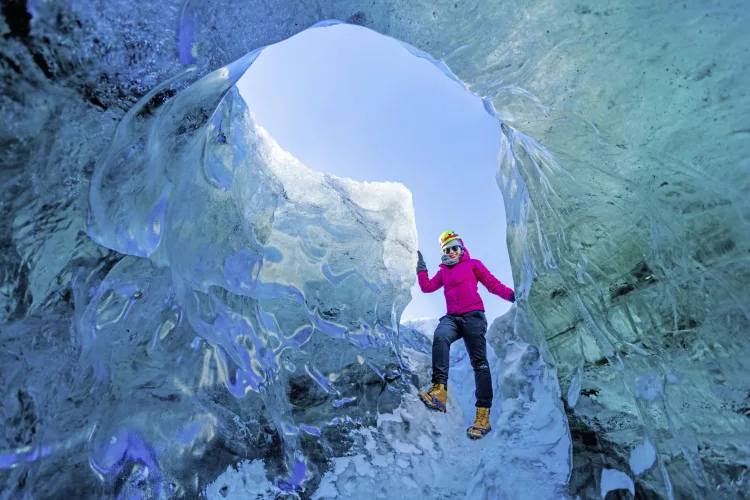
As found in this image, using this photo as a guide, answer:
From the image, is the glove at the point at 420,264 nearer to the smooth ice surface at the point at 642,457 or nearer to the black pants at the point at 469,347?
the black pants at the point at 469,347

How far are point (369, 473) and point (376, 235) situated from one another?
301cm

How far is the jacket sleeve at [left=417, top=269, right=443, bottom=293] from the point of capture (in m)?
6.17

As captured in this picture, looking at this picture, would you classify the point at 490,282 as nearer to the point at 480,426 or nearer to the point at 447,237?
the point at 447,237

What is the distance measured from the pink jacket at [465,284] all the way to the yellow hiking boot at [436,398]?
3.43 feet

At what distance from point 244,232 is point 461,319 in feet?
8.44

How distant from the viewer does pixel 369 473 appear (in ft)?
16.3

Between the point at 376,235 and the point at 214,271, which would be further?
the point at 376,235

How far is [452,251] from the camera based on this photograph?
605 centimetres

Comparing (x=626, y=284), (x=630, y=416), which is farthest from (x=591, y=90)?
(x=630, y=416)

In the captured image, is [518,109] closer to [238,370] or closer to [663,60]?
[663,60]

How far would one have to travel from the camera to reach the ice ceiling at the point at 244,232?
2570mm

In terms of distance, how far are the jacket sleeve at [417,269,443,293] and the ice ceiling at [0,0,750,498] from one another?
1229mm

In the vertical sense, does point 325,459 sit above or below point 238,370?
below

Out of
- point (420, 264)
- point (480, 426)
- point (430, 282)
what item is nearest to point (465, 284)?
point (430, 282)
